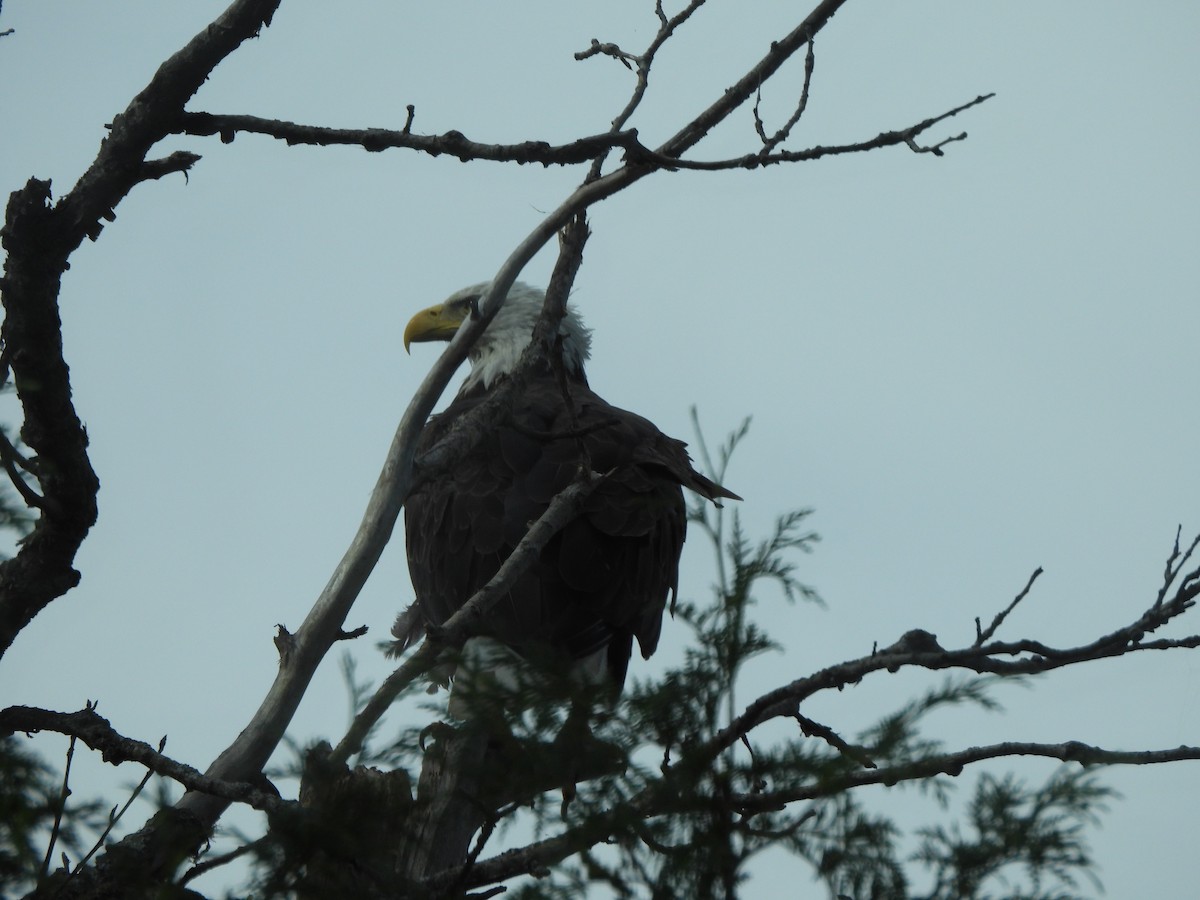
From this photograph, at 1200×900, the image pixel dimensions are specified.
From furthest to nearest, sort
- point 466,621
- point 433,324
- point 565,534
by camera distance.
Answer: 1. point 433,324
2. point 565,534
3. point 466,621

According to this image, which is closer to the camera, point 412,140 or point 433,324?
point 412,140

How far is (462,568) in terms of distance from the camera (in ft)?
15.7

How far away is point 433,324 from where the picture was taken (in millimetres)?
6613

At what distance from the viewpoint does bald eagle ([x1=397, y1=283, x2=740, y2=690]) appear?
15.1 ft

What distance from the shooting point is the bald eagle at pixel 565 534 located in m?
4.61

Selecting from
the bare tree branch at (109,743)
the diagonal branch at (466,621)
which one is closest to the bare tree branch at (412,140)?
the diagonal branch at (466,621)

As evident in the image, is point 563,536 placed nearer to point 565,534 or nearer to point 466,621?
point 565,534

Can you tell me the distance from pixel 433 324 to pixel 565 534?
226cm

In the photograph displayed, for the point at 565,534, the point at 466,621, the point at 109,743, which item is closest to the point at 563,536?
the point at 565,534

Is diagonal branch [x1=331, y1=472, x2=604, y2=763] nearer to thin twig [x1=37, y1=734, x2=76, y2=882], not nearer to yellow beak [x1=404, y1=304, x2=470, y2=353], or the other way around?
thin twig [x1=37, y1=734, x2=76, y2=882]

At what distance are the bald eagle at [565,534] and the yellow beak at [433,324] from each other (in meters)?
1.42

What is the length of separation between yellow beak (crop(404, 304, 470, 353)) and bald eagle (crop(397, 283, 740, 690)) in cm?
142

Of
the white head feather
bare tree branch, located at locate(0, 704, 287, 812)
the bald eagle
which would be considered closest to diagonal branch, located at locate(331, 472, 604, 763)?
bare tree branch, located at locate(0, 704, 287, 812)

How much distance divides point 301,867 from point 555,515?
156 cm
